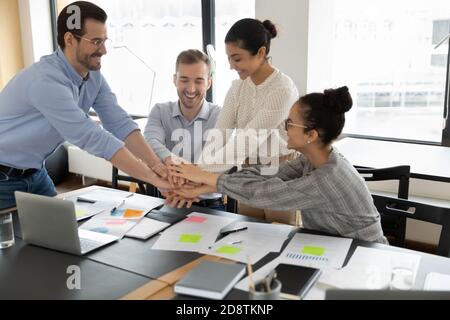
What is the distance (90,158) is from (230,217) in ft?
9.97

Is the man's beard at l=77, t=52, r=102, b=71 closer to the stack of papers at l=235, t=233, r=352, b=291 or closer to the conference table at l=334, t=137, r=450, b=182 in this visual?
the stack of papers at l=235, t=233, r=352, b=291

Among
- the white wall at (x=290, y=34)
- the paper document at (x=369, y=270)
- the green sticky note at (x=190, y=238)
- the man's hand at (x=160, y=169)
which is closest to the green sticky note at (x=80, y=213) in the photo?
the man's hand at (x=160, y=169)

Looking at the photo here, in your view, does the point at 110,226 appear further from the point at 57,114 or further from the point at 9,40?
the point at 9,40

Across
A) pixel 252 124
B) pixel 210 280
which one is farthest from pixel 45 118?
pixel 210 280

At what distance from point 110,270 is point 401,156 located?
2185 millimetres

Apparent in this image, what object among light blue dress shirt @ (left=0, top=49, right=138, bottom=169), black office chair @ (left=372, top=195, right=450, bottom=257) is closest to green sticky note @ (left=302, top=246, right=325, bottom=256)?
black office chair @ (left=372, top=195, right=450, bottom=257)

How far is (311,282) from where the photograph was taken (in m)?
1.35

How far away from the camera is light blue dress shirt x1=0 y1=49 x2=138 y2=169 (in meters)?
1.95

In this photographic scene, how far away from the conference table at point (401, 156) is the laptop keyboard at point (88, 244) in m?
1.71

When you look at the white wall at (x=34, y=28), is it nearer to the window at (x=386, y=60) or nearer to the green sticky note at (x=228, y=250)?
the window at (x=386, y=60)

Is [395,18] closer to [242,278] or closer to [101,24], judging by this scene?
[101,24]

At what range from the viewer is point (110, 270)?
1.48 meters

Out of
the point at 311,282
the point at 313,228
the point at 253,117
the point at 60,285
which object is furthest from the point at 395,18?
the point at 60,285

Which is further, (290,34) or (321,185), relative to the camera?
(290,34)
